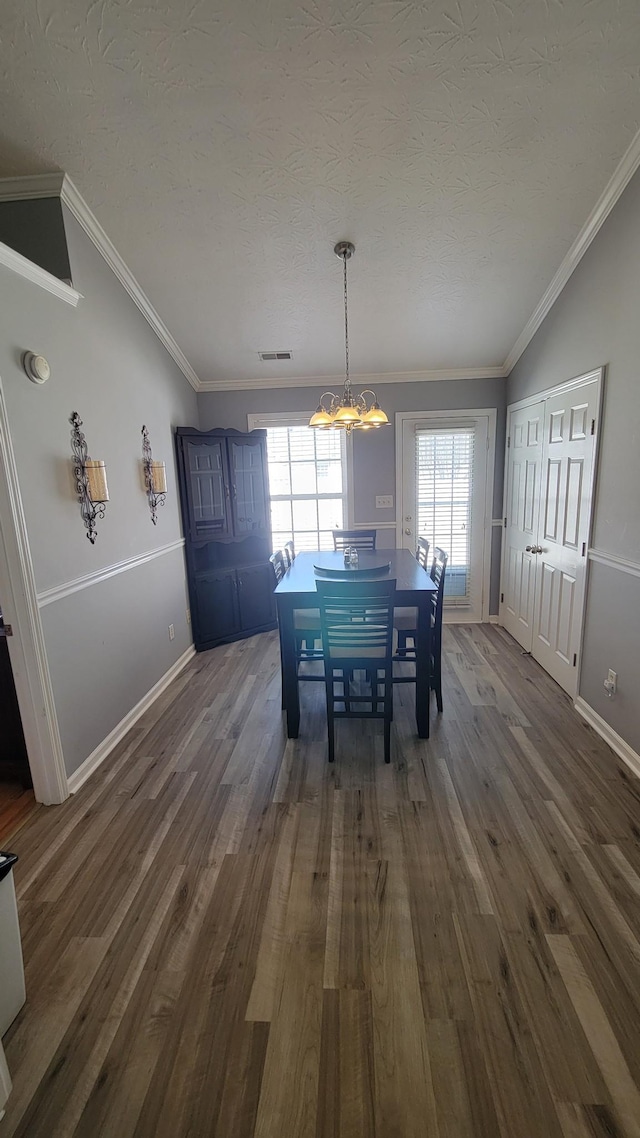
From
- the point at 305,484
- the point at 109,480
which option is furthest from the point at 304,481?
the point at 109,480

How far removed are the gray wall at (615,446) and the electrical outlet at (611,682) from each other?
33 mm

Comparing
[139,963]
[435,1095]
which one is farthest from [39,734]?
[435,1095]

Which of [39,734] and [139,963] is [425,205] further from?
[139,963]

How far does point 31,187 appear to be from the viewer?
2215mm

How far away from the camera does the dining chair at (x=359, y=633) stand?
228 centimetres

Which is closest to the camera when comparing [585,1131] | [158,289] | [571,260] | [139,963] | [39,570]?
[585,1131]

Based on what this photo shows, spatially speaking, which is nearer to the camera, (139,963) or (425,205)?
(139,963)

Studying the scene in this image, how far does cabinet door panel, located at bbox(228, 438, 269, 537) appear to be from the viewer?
4.12 m

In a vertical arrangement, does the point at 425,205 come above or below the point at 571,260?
above

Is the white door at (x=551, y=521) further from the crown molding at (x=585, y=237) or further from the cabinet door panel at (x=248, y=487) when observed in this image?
the cabinet door panel at (x=248, y=487)

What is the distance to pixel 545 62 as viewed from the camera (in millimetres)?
1784

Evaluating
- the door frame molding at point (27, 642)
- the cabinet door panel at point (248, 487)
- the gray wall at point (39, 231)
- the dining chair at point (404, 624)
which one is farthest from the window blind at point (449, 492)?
the door frame molding at point (27, 642)

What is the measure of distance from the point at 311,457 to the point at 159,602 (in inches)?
81.4

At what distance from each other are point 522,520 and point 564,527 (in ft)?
2.64
